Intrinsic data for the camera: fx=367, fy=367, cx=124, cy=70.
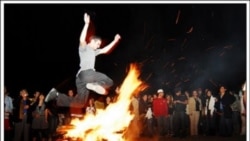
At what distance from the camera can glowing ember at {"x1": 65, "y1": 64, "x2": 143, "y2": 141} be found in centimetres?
739

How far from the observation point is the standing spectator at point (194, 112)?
876 cm

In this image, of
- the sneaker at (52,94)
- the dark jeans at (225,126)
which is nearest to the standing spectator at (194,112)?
the dark jeans at (225,126)

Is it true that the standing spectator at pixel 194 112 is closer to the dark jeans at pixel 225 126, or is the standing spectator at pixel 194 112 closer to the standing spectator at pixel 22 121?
the dark jeans at pixel 225 126

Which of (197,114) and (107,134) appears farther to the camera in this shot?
(197,114)

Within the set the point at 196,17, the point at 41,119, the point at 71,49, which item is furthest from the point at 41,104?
the point at 196,17

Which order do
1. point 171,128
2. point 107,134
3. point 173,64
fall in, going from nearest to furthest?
point 107,134
point 171,128
point 173,64

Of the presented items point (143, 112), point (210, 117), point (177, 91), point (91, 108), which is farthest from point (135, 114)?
point (210, 117)

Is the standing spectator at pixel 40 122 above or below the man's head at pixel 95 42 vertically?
below

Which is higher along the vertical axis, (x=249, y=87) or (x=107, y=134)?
(x=249, y=87)

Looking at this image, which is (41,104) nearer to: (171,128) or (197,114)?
(171,128)

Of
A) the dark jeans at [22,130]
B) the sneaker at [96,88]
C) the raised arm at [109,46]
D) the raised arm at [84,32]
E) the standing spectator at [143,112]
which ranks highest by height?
the raised arm at [84,32]

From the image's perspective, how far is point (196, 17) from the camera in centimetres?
917

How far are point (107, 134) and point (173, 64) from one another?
294 centimetres

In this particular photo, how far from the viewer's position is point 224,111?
8602 millimetres
